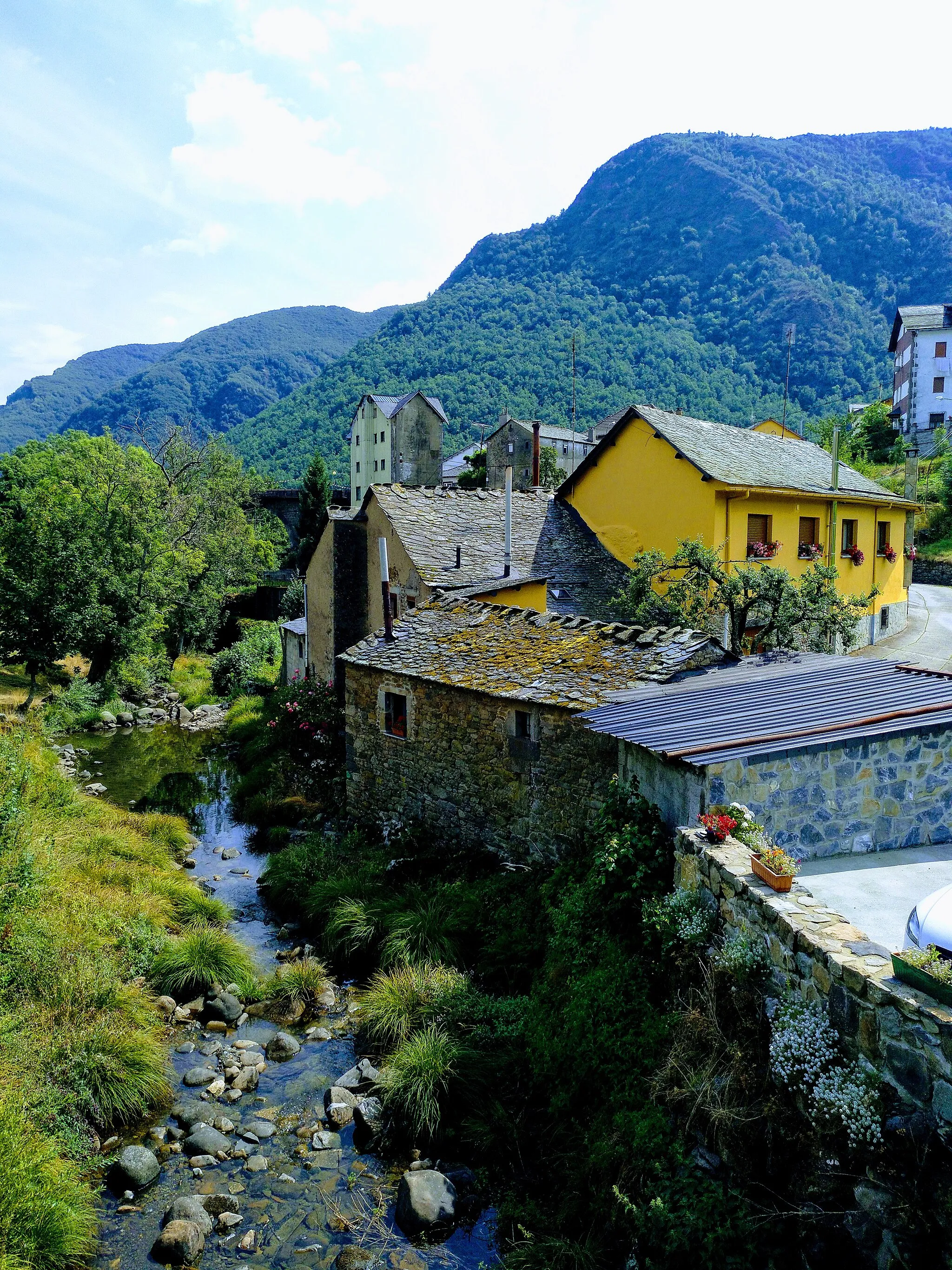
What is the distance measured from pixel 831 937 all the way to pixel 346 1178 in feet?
17.2

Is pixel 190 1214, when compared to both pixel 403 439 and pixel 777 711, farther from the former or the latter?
pixel 403 439

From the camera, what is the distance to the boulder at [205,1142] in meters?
7.85

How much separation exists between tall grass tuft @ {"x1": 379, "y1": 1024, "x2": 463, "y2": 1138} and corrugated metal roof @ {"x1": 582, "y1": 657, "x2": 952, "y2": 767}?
3.80 m

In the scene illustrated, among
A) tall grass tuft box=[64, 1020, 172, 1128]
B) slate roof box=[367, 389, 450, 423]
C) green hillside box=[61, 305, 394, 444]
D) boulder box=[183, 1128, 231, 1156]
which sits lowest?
boulder box=[183, 1128, 231, 1156]

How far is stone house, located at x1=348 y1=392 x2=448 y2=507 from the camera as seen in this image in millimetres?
54969

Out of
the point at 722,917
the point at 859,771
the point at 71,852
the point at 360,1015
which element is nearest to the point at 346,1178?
the point at 360,1015

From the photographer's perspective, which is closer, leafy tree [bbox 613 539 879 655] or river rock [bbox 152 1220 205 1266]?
river rock [bbox 152 1220 205 1266]

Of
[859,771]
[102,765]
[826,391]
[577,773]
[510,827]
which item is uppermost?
[826,391]

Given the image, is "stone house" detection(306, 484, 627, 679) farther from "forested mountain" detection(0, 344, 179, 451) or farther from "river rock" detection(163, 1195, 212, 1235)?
"forested mountain" detection(0, 344, 179, 451)

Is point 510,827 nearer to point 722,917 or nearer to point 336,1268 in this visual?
point 722,917

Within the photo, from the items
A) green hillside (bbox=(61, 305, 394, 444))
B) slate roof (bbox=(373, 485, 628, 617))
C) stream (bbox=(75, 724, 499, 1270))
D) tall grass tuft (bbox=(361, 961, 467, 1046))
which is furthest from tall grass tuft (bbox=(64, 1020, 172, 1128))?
green hillside (bbox=(61, 305, 394, 444))

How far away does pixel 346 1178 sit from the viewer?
24.6 feet

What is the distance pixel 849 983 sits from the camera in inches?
196

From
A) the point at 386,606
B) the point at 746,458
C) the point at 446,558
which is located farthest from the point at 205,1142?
the point at 746,458
